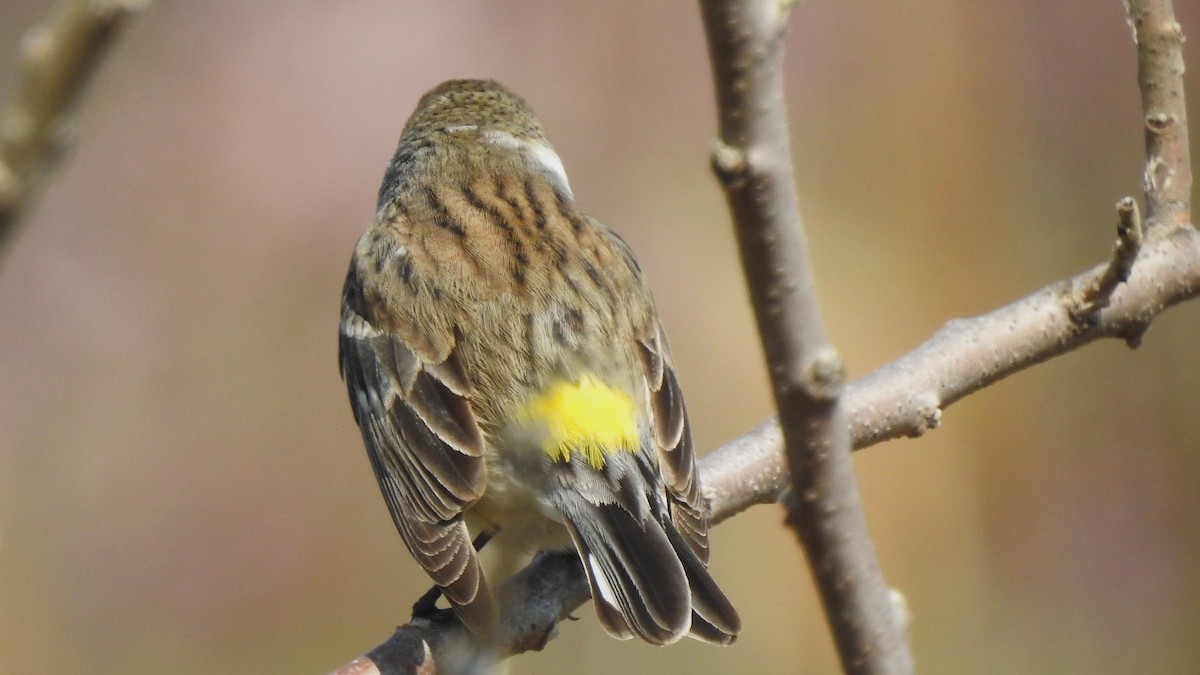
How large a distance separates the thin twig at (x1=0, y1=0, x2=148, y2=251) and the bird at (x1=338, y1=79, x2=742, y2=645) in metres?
1.71

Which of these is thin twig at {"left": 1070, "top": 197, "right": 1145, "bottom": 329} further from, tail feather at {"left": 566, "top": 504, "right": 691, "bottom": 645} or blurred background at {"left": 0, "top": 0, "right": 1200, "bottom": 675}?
blurred background at {"left": 0, "top": 0, "right": 1200, "bottom": 675}

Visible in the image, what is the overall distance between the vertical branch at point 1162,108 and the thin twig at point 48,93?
9.56 ft

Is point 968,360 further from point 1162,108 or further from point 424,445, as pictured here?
point 424,445

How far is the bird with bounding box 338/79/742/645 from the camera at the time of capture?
290 cm

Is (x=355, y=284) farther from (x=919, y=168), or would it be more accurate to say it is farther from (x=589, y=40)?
(x=919, y=168)

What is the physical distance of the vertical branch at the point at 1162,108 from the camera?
3297 millimetres

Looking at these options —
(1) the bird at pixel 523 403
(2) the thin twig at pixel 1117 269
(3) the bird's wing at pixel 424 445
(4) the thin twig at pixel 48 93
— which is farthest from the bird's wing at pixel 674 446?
(4) the thin twig at pixel 48 93

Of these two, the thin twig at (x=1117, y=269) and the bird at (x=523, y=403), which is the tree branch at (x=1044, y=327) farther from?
the bird at (x=523, y=403)

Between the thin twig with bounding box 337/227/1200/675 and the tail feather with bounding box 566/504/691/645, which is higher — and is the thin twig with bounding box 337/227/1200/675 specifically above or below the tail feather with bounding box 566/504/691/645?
above

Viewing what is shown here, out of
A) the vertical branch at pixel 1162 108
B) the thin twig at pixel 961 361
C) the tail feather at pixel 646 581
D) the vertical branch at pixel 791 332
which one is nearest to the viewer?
the vertical branch at pixel 791 332

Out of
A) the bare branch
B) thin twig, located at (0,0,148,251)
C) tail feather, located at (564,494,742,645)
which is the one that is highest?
the bare branch

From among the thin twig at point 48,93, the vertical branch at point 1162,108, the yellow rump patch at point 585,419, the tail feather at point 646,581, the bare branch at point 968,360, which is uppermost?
the vertical branch at point 1162,108

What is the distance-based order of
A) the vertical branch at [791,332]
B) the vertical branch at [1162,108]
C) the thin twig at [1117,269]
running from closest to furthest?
the vertical branch at [791,332] → the thin twig at [1117,269] → the vertical branch at [1162,108]

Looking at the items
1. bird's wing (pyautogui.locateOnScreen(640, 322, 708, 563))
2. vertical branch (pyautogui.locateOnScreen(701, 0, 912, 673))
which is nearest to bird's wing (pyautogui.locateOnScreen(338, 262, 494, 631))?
bird's wing (pyautogui.locateOnScreen(640, 322, 708, 563))
